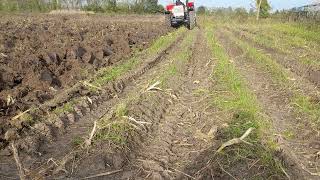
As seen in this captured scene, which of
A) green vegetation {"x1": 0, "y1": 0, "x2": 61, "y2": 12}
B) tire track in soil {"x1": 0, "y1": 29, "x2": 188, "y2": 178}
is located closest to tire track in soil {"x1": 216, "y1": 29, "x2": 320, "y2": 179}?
tire track in soil {"x1": 0, "y1": 29, "x2": 188, "y2": 178}

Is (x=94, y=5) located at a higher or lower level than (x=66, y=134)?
higher

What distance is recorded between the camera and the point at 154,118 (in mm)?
7461

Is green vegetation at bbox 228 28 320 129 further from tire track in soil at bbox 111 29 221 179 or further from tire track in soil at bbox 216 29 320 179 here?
tire track in soil at bbox 111 29 221 179

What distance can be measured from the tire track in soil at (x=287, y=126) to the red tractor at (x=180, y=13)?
15.0m

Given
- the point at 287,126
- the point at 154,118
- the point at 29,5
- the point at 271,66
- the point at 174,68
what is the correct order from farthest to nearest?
the point at 29,5
the point at 271,66
the point at 174,68
the point at 154,118
the point at 287,126

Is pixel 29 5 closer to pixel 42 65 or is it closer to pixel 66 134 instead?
pixel 42 65

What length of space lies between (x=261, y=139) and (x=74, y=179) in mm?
2601

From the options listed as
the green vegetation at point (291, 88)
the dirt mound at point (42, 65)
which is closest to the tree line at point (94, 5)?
the dirt mound at point (42, 65)

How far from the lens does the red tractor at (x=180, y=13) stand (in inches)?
1033

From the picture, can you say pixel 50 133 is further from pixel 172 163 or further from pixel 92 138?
pixel 172 163

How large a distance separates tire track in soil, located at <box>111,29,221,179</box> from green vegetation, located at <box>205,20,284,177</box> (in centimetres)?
30

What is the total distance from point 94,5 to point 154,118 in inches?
1683

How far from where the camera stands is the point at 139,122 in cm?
676

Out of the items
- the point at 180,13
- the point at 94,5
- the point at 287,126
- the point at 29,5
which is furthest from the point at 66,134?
the point at 94,5
